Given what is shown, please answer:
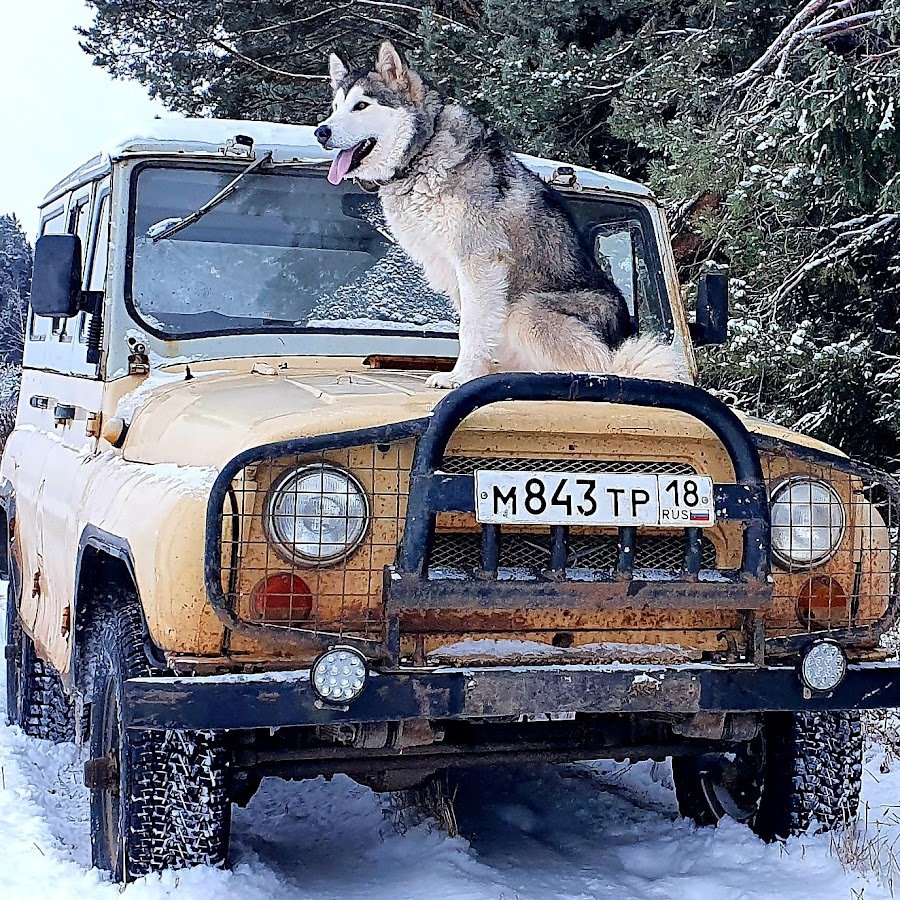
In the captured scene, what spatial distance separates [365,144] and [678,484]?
189 centimetres

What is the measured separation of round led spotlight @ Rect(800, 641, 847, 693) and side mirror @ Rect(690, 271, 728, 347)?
189 centimetres

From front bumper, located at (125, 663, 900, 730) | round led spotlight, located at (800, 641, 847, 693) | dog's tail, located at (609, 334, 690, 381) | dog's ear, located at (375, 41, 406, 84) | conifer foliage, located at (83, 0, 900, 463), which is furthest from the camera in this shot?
conifer foliage, located at (83, 0, 900, 463)

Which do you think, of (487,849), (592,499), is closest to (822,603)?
(592,499)

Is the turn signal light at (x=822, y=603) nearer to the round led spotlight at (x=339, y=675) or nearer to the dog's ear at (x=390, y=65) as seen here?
the round led spotlight at (x=339, y=675)

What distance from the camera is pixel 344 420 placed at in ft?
9.98

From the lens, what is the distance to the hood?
308 cm

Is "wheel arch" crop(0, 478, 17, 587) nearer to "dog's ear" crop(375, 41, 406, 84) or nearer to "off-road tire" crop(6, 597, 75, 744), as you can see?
"off-road tire" crop(6, 597, 75, 744)

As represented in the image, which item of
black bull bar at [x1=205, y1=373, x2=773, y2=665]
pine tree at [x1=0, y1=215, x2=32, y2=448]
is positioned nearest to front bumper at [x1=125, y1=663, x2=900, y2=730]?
black bull bar at [x1=205, y1=373, x2=773, y2=665]

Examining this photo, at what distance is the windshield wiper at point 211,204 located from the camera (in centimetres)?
423

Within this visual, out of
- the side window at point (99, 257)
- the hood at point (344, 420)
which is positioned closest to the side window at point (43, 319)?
the side window at point (99, 257)

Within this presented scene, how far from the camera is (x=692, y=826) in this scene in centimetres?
418

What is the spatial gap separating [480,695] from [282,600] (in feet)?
1.71

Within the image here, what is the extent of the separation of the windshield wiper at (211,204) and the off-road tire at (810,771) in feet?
8.18

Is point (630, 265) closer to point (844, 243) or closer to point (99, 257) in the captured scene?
point (99, 257)
